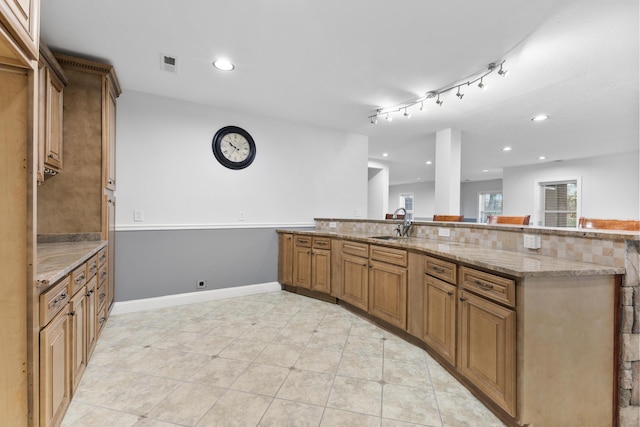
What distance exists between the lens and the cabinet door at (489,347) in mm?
1413

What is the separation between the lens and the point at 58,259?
162 centimetres

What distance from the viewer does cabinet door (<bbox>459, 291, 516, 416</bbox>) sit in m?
1.41

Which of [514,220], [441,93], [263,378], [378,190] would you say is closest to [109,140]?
[263,378]

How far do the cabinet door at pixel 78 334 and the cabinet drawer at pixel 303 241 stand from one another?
7.19 ft

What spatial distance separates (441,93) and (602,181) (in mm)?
5658

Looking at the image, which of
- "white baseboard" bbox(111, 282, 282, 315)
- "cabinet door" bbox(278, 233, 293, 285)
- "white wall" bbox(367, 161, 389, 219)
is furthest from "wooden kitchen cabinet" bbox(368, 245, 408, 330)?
"white wall" bbox(367, 161, 389, 219)

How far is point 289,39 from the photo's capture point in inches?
83.2

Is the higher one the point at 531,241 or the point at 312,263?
the point at 531,241

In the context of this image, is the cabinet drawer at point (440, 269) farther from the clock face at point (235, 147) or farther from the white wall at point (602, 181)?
the white wall at point (602, 181)

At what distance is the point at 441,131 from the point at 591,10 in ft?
8.25

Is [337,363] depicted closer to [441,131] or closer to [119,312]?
[119,312]

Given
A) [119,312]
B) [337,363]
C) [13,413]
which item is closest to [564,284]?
[337,363]

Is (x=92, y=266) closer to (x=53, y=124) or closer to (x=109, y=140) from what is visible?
(x=53, y=124)

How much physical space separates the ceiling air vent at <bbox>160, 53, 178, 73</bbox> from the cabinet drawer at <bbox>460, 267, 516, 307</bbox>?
9.26 feet
